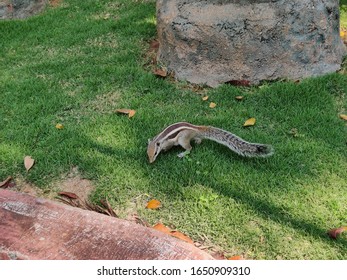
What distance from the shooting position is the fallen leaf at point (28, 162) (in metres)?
3.96

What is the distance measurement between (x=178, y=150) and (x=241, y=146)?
65cm

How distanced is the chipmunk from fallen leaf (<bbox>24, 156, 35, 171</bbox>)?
1082 millimetres

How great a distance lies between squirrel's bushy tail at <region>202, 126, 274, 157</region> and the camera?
3.65 m

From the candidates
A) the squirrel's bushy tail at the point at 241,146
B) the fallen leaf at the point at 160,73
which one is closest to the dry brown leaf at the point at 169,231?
the squirrel's bushy tail at the point at 241,146

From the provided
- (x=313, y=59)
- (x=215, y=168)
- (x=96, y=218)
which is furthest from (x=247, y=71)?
(x=96, y=218)

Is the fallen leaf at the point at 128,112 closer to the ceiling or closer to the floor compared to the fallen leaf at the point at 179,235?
closer to the ceiling

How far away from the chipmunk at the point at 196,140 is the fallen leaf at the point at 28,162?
42.6 inches

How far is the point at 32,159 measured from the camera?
405 cm

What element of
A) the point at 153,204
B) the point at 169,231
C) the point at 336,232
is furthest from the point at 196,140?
the point at 336,232

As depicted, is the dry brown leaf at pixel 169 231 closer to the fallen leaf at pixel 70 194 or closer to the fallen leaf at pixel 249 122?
the fallen leaf at pixel 70 194

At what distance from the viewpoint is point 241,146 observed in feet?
12.1

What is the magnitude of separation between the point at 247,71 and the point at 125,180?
2.20 m

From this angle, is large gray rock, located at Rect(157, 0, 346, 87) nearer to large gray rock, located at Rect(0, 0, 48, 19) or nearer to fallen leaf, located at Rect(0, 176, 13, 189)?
fallen leaf, located at Rect(0, 176, 13, 189)

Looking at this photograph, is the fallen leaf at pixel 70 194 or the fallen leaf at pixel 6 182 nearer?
the fallen leaf at pixel 70 194
